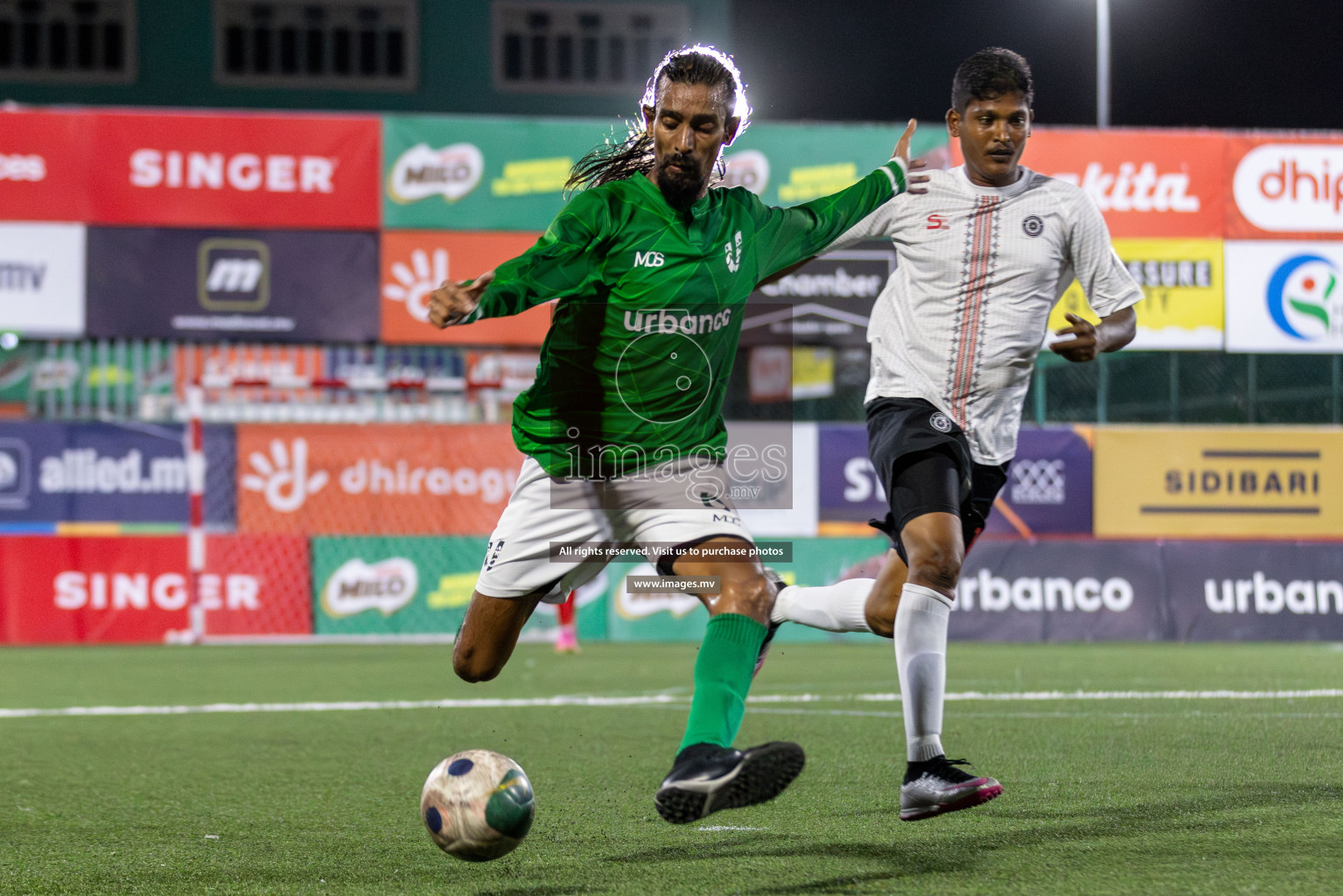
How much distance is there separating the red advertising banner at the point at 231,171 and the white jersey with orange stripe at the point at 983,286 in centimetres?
1064

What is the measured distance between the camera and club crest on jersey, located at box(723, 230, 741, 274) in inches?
173

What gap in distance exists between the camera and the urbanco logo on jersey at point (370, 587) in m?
14.8

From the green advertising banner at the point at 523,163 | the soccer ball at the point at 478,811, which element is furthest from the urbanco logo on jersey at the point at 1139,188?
the soccer ball at the point at 478,811

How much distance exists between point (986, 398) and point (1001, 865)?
6.12ft

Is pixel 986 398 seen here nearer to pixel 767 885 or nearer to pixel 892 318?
pixel 892 318

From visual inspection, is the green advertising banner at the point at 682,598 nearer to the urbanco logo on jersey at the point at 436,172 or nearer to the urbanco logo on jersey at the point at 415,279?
the urbanco logo on jersey at the point at 415,279

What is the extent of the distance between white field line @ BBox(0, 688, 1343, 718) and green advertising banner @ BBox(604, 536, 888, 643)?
582 cm

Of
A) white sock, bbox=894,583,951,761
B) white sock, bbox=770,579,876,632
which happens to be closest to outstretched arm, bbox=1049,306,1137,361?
white sock, bbox=894,583,951,761

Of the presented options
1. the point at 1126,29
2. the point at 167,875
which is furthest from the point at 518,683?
the point at 1126,29

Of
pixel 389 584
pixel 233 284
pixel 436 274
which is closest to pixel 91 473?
pixel 233 284

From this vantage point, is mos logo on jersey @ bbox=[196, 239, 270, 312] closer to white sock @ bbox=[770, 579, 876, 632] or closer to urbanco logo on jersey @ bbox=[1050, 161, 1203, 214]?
urbanco logo on jersey @ bbox=[1050, 161, 1203, 214]

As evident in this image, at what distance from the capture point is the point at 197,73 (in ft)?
117

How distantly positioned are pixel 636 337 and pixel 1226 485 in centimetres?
1206

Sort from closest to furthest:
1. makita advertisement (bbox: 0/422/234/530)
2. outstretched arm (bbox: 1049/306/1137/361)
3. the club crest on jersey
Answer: the club crest on jersey, outstretched arm (bbox: 1049/306/1137/361), makita advertisement (bbox: 0/422/234/530)
